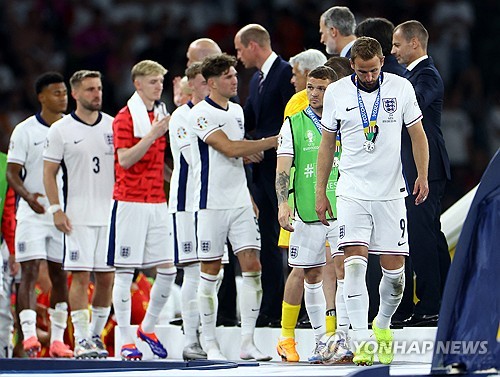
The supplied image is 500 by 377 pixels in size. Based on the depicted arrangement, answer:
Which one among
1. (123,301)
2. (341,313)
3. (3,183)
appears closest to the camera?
(341,313)

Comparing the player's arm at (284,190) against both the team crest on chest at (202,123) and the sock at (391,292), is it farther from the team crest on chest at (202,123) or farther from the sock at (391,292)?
the team crest on chest at (202,123)

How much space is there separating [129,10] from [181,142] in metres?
8.47

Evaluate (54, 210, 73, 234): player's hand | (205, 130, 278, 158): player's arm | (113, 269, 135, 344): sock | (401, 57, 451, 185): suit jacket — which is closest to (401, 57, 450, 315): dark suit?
(401, 57, 451, 185): suit jacket

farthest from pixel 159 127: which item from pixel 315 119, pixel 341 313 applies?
pixel 341 313

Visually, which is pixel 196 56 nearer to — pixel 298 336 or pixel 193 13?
pixel 298 336

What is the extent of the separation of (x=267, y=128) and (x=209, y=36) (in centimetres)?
749

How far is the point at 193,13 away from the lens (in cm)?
1856

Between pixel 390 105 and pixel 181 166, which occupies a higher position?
pixel 390 105

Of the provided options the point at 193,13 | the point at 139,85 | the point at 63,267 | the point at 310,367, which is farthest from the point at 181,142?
the point at 193,13

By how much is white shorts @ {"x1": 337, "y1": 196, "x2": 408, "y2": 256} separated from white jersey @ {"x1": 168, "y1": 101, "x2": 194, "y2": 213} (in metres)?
2.35

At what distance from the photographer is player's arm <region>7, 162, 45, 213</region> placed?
39.3ft

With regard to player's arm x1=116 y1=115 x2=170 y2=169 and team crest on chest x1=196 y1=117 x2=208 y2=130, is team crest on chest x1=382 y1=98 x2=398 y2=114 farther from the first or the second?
player's arm x1=116 y1=115 x2=170 y2=169

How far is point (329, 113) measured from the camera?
856 cm

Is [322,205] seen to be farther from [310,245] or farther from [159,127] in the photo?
[159,127]
